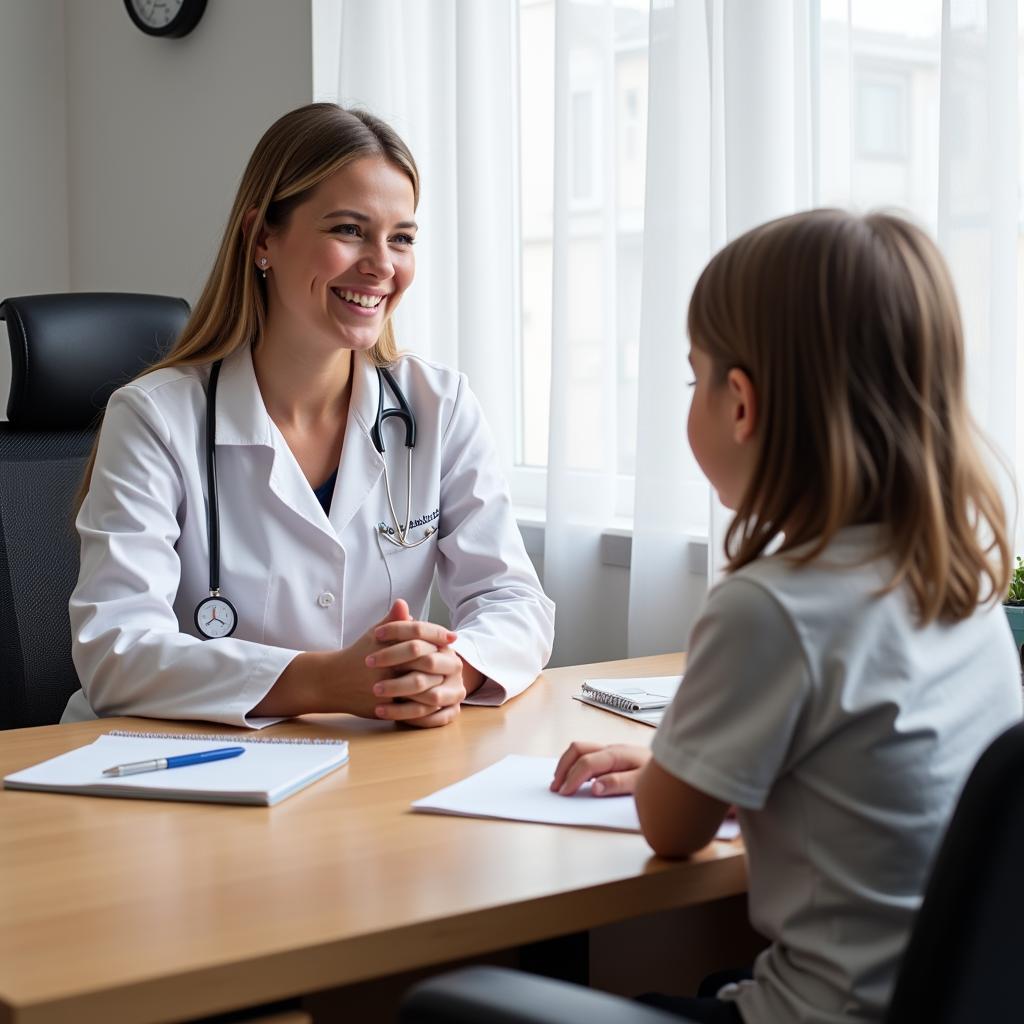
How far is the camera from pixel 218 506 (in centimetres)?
186

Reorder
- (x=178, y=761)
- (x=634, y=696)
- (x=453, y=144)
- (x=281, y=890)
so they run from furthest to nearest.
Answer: (x=453, y=144), (x=634, y=696), (x=178, y=761), (x=281, y=890)

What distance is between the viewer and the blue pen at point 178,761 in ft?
4.39

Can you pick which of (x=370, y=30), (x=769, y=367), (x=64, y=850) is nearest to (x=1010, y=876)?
(x=769, y=367)

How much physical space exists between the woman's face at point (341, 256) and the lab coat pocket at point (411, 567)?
0.95ft

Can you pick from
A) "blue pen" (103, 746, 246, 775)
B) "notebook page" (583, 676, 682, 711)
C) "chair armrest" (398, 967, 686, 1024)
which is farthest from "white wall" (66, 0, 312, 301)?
"chair armrest" (398, 967, 686, 1024)

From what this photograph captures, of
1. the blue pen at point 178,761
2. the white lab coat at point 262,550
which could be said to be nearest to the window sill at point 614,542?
the white lab coat at point 262,550

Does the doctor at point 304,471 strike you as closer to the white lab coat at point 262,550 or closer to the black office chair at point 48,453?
the white lab coat at point 262,550

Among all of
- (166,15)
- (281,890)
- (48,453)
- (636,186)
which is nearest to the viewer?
(281,890)

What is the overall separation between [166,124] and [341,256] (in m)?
2.03

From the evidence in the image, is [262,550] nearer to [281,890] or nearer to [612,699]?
[612,699]

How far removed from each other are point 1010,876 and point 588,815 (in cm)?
49

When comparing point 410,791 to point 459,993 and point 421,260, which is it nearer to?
point 459,993

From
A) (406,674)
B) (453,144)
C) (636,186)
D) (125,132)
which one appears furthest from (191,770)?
(125,132)

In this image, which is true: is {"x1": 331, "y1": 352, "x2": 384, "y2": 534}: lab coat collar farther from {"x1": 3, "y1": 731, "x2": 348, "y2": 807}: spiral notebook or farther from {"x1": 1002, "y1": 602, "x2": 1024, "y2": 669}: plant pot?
{"x1": 1002, "y1": 602, "x2": 1024, "y2": 669}: plant pot
